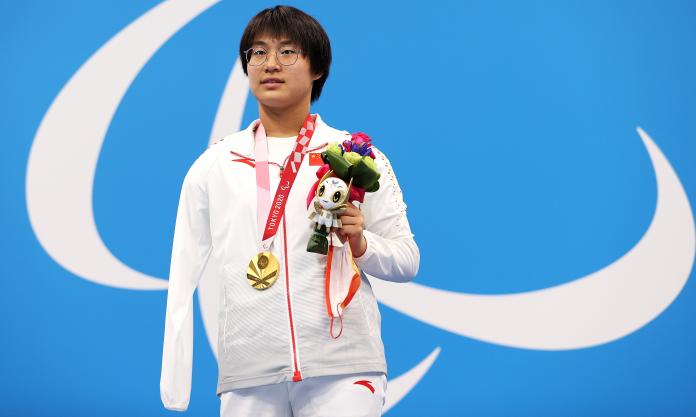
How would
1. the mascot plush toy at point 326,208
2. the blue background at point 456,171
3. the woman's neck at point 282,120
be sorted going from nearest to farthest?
the mascot plush toy at point 326,208 < the woman's neck at point 282,120 < the blue background at point 456,171

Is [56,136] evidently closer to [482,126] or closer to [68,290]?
[68,290]

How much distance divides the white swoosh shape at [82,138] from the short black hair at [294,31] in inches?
72.4

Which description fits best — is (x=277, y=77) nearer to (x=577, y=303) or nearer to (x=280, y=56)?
(x=280, y=56)

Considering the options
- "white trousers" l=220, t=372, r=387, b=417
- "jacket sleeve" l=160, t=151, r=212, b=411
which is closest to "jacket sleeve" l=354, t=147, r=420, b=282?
"white trousers" l=220, t=372, r=387, b=417

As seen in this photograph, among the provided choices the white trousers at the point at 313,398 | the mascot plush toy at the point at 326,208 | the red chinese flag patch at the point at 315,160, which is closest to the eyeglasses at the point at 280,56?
the red chinese flag patch at the point at 315,160

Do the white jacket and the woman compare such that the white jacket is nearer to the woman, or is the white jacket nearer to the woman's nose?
the woman

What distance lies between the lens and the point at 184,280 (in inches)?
87.7

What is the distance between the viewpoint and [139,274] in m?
3.95

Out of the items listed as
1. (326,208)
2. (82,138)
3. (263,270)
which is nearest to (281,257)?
(263,270)

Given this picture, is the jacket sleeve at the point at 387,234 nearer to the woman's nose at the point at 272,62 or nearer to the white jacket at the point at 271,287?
the white jacket at the point at 271,287

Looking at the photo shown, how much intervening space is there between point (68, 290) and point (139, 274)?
0.33 m

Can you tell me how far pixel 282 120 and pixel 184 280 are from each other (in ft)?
1.47

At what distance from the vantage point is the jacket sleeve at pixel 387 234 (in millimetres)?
2102

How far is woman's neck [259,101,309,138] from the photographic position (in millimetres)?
2287
